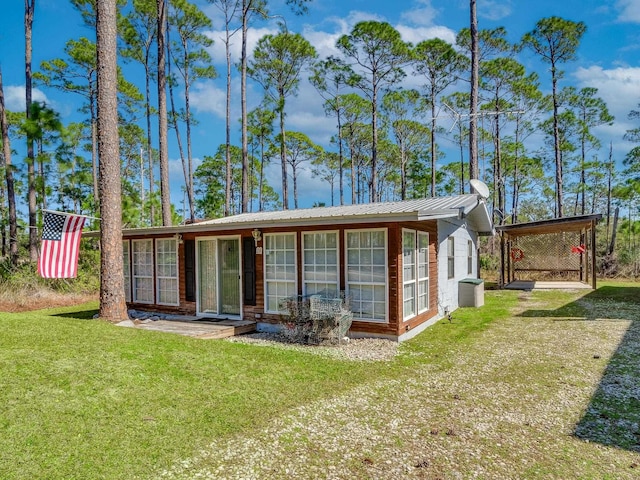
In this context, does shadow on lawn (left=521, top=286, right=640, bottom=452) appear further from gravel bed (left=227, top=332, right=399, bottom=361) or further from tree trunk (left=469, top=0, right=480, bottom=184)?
tree trunk (left=469, top=0, right=480, bottom=184)

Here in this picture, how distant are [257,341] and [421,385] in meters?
3.37

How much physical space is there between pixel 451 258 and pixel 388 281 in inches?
164

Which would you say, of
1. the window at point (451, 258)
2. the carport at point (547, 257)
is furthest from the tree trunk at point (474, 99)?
the window at point (451, 258)

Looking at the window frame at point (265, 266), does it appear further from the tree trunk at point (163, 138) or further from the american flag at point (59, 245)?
the tree trunk at point (163, 138)

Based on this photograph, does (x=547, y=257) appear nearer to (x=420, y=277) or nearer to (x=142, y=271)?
(x=420, y=277)

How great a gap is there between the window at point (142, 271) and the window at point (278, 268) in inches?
146

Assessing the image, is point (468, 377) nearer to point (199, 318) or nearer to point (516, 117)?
point (199, 318)

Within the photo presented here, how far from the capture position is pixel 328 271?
750cm

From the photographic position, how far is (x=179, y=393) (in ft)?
14.1

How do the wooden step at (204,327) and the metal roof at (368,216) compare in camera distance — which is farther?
the wooden step at (204,327)

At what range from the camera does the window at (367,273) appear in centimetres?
701

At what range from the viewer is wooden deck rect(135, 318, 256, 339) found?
7.48 m

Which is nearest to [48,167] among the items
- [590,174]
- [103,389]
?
[103,389]

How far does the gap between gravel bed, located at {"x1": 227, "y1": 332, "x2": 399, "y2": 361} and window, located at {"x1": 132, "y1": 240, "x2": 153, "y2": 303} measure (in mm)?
3815
